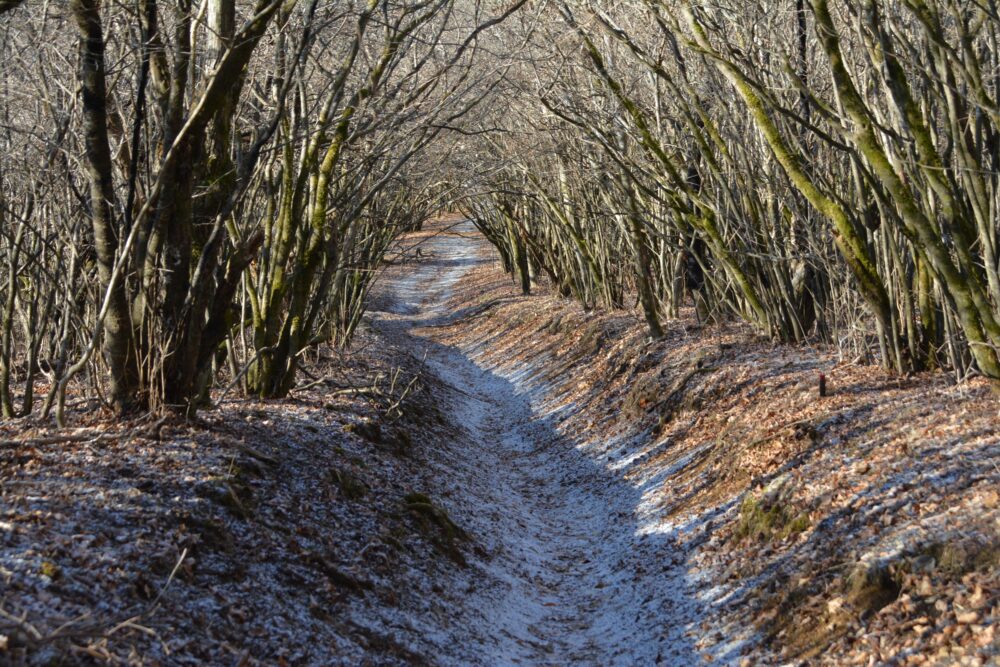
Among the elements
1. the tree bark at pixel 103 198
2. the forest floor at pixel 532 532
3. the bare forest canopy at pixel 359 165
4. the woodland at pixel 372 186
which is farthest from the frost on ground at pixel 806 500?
the tree bark at pixel 103 198

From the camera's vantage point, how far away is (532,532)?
10031 millimetres

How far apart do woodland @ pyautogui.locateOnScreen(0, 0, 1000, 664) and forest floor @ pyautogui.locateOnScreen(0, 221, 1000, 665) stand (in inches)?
5.7

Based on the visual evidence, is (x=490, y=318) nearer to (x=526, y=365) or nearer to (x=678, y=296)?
(x=526, y=365)

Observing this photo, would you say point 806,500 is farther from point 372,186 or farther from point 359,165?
point 359,165

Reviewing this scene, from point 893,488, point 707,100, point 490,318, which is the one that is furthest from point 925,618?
point 490,318

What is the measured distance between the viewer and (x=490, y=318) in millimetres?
28922

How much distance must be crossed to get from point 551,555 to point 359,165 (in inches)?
212

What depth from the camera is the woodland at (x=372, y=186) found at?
24.1 feet

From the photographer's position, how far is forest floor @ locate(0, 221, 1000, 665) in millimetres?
5031

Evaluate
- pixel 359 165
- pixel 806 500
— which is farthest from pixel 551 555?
pixel 359 165

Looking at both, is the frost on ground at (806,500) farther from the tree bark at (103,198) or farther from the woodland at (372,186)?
the tree bark at (103,198)

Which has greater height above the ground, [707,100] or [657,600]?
[707,100]

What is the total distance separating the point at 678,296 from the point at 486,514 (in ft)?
28.9

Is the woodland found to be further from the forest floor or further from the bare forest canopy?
the forest floor
